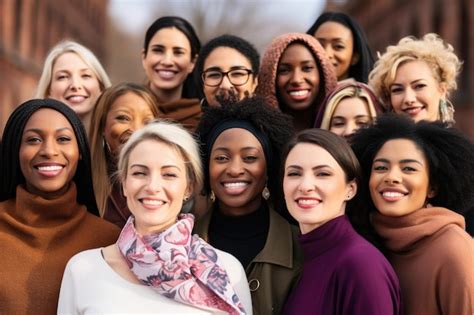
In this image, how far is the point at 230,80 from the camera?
257 inches

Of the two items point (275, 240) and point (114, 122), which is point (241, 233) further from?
point (114, 122)

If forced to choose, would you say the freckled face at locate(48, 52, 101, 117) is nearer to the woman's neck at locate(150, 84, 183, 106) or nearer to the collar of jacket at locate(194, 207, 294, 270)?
the woman's neck at locate(150, 84, 183, 106)

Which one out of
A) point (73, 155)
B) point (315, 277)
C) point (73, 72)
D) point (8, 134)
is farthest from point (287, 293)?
point (73, 72)

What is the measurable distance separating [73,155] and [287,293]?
161 cm

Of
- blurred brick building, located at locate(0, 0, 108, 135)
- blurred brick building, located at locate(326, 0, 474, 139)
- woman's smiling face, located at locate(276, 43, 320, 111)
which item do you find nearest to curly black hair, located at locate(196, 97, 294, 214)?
woman's smiling face, located at locate(276, 43, 320, 111)

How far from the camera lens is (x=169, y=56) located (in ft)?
24.3

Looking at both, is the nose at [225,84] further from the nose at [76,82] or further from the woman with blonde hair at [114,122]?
the nose at [76,82]

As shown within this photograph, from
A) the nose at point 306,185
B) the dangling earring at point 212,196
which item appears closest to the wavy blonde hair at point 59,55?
the dangling earring at point 212,196

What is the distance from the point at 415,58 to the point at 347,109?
806mm

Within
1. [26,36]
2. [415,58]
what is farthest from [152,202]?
[26,36]

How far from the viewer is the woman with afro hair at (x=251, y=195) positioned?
4.87 metres

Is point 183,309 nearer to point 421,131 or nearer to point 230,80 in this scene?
point 421,131

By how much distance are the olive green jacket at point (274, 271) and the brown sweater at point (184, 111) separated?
2273mm

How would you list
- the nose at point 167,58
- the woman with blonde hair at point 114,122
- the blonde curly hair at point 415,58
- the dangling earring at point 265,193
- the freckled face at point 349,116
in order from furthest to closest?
the nose at point 167,58, the blonde curly hair at point 415,58, the freckled face at point 349,116, the woman with blonde hair at point 114,122, the dangling earring at point 265,193
